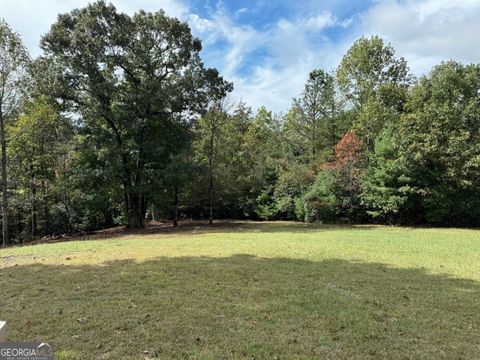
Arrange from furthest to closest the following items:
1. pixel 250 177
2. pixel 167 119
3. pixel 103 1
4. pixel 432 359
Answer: pixel 250 177 → pixel 167 119 → pixel 103 1 → pixel 432 359

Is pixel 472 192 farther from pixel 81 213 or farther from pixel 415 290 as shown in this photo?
pixel 81 213

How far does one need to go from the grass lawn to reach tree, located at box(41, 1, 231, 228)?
1140 cm

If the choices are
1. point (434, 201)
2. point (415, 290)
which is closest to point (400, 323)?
point (415, 290)

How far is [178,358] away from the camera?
11.1 ft

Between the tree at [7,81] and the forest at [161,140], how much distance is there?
0.05 metres

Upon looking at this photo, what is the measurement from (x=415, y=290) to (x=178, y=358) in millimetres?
4262

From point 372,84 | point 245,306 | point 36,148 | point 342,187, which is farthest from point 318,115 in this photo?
point 245,306

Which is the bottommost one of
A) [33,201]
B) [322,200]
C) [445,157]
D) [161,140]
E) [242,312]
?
[242,312]

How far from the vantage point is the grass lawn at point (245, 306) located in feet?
11.9

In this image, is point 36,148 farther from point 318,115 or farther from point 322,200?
point 318,115

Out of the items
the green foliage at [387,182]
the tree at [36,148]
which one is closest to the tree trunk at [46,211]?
the tree at [36,148]

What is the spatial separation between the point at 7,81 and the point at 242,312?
1834 cm

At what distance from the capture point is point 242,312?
464 centimetres

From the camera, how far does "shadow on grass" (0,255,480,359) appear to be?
11.8ft
